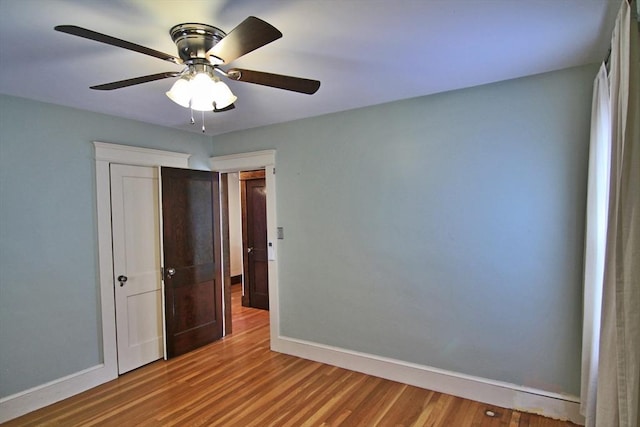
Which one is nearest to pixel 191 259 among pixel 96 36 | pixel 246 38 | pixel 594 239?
pixel 96 36

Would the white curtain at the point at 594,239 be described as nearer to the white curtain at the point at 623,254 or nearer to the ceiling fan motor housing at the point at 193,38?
the white curtain at the point at 623,254

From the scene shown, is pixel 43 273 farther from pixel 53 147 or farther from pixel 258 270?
pixel 258 270

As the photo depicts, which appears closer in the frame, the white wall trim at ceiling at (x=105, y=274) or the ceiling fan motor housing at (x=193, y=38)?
the ceiling fan motor housing at (x=193, y=38)

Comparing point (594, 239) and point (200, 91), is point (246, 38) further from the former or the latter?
point (594, 239)

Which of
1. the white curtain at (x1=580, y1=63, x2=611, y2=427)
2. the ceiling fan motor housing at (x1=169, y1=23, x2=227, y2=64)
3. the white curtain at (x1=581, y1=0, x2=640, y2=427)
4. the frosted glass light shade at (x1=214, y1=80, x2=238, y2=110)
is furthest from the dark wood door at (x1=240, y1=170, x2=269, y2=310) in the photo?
the white curtain at (x1=581, y1=0, x2=640, y2=427)

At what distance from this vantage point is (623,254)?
1.30 meters

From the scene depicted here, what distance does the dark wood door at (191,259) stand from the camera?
3.72m

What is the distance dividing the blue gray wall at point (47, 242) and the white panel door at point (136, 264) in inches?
8.4

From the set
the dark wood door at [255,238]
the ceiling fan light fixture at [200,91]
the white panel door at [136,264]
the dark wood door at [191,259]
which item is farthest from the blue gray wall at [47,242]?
the dark wood door at [255,238]

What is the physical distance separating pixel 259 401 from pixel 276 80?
250 cm

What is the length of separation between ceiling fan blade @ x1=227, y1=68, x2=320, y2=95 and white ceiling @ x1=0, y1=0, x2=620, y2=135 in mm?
230

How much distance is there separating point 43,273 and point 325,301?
98.3 inches

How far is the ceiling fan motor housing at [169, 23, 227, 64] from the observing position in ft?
5.62

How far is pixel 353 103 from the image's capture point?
314 cm
